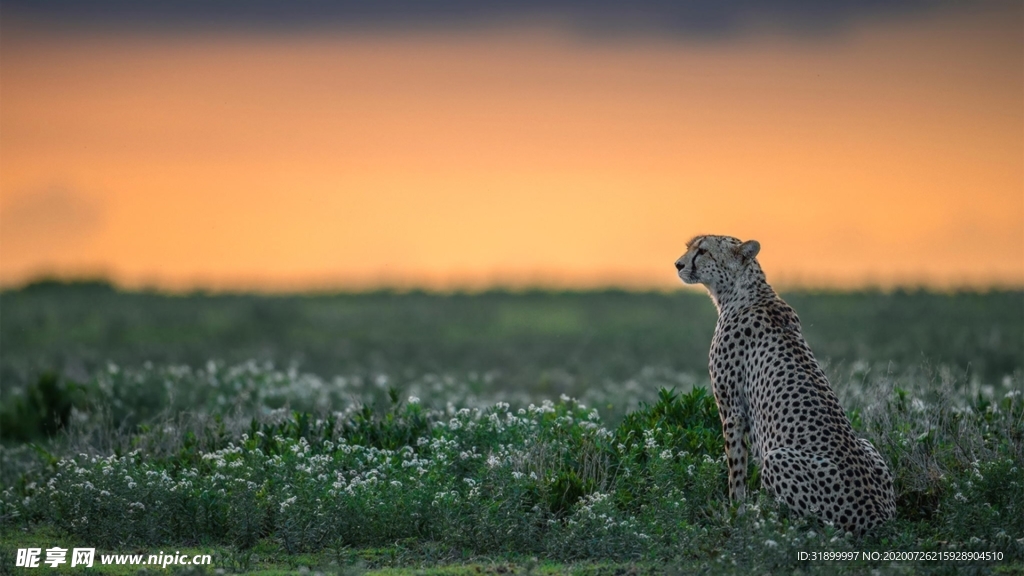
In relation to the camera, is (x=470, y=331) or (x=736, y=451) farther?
(x=470, y=331)

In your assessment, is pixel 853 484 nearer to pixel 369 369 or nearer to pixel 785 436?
pixel 785 436

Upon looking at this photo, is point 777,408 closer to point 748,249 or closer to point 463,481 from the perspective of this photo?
point 748,249

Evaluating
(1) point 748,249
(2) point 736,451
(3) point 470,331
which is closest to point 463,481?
(2) point 736,451

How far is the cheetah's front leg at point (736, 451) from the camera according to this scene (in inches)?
360

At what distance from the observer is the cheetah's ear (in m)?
9.75

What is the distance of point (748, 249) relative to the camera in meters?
9.77

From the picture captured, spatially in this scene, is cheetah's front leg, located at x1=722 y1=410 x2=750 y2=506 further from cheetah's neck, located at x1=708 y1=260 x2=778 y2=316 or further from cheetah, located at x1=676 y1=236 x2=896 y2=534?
cheetah's neck, located at x1=708 y1=260 x2=778 y2=316

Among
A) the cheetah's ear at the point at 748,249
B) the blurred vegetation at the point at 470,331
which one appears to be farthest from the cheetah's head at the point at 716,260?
the blurred vegetation at the point at 470,331

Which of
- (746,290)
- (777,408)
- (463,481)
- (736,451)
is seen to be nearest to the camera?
(777,408)

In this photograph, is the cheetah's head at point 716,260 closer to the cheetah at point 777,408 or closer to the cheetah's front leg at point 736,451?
the cheetah at point 777,408

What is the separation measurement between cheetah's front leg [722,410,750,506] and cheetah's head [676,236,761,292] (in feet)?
3.68

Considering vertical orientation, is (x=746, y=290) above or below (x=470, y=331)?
above

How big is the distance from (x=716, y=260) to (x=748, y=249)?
26 cm

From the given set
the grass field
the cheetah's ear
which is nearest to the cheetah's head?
the cheetah's ear
